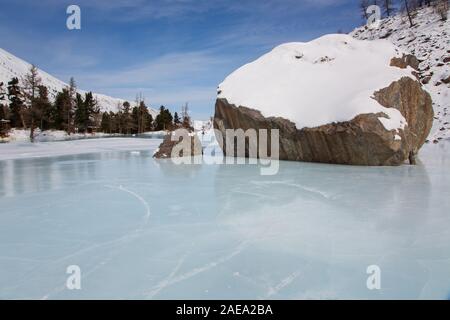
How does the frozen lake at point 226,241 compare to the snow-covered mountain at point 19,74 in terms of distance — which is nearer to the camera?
the frozen lake at point 226,241

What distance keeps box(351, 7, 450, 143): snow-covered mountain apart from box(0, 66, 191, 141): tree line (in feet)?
102

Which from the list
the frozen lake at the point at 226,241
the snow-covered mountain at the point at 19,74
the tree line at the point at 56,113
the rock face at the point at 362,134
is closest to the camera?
the frozen lake at the point at 226,241

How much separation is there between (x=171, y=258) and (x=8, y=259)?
1300 millimetres

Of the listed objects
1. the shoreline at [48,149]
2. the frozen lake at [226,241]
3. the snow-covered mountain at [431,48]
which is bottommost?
the frozen lake at [226,241]

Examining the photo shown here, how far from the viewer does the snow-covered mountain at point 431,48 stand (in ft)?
61.4

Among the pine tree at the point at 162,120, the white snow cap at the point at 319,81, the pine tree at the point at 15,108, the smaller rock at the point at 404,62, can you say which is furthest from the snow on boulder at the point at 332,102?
the pine tree at the point at 162,120

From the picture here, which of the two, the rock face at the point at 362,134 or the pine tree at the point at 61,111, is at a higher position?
the pine tree at the point at 61,111

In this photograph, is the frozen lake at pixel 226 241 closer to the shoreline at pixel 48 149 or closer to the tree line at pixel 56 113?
the shoreline at pixel 48 149

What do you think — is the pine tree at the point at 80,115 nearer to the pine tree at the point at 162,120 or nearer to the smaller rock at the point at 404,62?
the pine tree at the point at 162,120

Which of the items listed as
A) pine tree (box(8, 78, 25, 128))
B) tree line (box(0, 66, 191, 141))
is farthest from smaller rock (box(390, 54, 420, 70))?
pine tree (box(8, 78, 25, 128))

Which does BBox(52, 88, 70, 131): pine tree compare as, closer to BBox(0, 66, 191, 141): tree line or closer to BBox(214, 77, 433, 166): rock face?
BBox(0, 66, 191, 141): tree line

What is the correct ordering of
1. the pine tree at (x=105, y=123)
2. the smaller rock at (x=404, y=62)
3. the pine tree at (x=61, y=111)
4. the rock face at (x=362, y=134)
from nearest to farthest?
the rock face at (x=362, y=134) → the smaller rock at (x=404, y=62) → the pine tree at (x=61, y=111) → the pine tree at (x=105, y=123)
